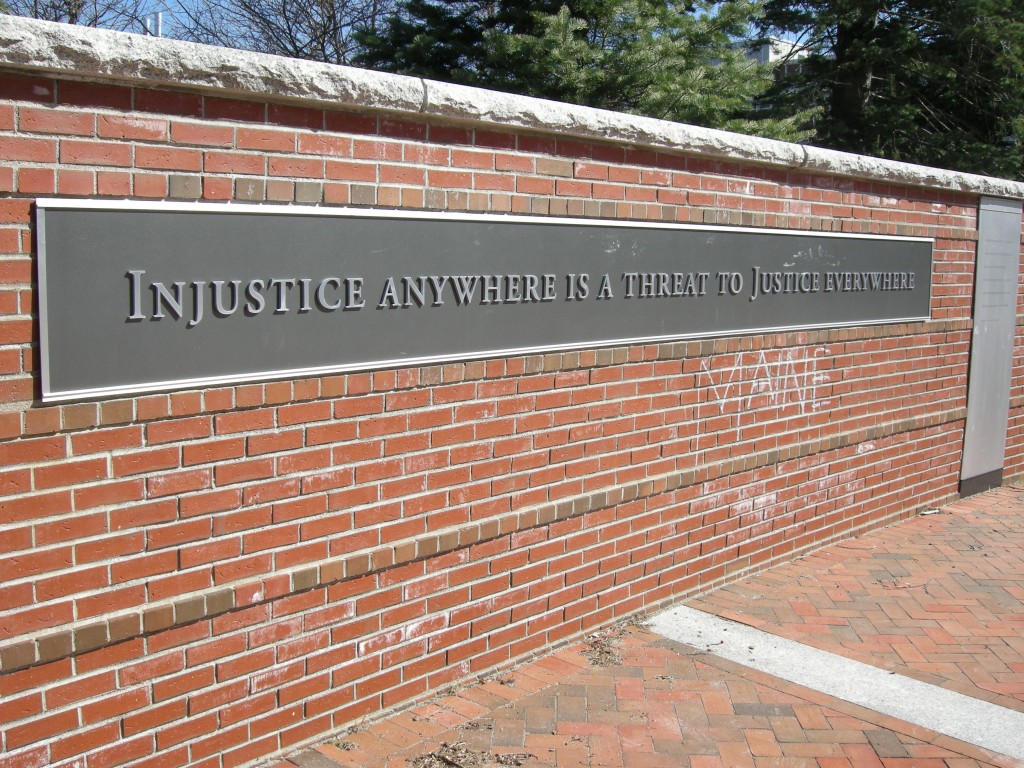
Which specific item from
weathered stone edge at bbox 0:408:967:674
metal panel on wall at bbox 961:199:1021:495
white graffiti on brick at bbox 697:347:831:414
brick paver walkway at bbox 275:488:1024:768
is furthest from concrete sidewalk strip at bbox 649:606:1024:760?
metal panel on wall at bbox 961:199:1021:495

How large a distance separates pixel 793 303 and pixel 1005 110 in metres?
11.2

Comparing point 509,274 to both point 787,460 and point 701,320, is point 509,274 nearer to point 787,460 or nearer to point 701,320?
point 701,320

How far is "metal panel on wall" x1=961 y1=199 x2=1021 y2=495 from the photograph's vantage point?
7.39 m

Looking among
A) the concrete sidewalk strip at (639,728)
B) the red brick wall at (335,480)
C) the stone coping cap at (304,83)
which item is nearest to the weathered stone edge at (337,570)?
the red brick wall at (335,480)

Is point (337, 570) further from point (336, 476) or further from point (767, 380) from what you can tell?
point (767, 380)

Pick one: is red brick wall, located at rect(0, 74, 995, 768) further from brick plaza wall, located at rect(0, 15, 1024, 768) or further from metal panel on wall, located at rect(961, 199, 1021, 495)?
metal panel on wall, located at rect(961, 199, 1021, 495)

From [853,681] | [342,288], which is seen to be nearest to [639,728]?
[853,681]

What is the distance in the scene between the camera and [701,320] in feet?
16.4

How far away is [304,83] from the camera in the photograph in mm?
3186

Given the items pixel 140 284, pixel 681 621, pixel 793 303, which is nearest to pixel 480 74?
pixel 793 303

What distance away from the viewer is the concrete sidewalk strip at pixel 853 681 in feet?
12.6

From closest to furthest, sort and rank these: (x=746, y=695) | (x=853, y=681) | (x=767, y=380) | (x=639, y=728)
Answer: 1. (x=639, y=728)
2. (x=746, y=695)
3. (x=853, y=681)
4. (x=767, y=380)

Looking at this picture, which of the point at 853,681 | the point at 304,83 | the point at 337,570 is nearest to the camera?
the point at 304,83

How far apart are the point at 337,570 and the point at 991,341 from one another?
235 inches
